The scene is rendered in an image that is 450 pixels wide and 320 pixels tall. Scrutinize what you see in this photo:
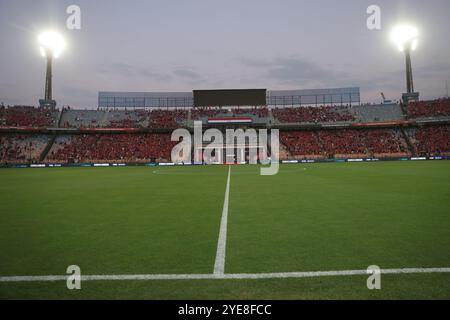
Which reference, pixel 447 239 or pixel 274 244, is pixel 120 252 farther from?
pixel 447 239

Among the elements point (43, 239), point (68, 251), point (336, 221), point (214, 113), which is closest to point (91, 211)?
point (43, 239)

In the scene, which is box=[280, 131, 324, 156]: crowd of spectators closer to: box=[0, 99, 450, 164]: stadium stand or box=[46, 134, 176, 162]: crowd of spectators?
box=[0, 99, 450, 164]: stadium stand

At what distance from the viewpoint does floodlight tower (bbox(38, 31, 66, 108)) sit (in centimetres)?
5514

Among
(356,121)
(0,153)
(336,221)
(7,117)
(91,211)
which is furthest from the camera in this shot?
(356,121)

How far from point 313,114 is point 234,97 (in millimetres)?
18011

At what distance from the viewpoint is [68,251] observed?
6023 millimetres

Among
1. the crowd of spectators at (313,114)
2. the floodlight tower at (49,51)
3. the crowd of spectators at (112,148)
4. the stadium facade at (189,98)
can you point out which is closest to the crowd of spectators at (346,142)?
the crowd of spectators at (313,114)

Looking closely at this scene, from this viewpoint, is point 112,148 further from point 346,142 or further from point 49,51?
point 346,142

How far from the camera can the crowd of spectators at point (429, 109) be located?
59.5m

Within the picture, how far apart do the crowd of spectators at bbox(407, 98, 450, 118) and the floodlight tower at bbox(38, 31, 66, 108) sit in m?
69.2

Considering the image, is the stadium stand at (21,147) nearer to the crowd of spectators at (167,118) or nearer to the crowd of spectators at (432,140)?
the crowd of spectators at (167,118)

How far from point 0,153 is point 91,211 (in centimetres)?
5581

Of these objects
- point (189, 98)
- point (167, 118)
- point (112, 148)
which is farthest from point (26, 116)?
point (189, 98)

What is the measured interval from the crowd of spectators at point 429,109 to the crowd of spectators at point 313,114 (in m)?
11.8
